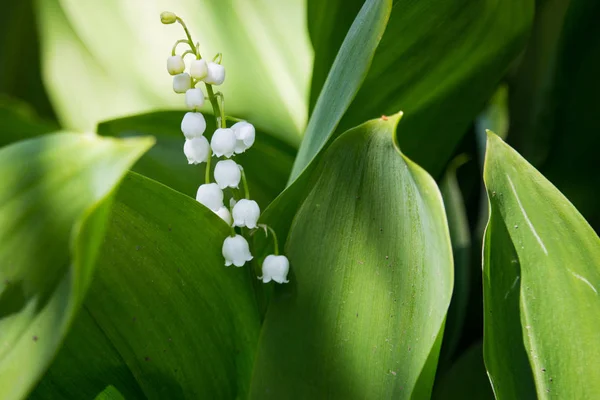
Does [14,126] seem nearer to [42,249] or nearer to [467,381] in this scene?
[42,249]

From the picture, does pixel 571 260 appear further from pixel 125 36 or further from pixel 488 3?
pixel 125 36

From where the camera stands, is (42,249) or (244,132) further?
(244,132)

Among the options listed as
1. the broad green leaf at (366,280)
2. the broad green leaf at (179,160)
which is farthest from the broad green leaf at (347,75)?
the broad green leaf at (179,160)

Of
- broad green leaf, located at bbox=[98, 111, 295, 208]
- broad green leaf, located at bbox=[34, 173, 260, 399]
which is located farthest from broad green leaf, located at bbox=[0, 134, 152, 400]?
broad green leaf, located at bbox=[98, 111, 295, 208]

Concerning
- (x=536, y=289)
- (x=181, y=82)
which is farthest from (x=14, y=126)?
(x=536, y=289)

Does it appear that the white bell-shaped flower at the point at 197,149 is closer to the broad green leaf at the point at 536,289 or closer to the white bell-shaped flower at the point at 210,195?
the white bell-shaped flower at the point at 210,195

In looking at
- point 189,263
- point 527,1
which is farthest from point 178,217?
point 527,1

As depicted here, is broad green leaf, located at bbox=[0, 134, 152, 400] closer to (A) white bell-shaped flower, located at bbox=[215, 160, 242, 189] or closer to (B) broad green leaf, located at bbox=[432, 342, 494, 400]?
(A) white bell-shaped flower, located at bbox=[215, 160, 242, 189]
